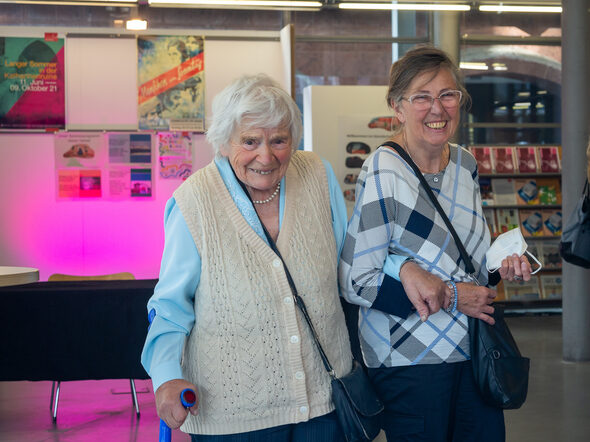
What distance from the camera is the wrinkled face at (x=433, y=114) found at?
2.15 metres

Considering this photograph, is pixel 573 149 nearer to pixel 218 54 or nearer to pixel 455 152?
pixel 218 54

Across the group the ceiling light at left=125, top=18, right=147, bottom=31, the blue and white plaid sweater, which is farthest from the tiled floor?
the blue and white plaid sweater

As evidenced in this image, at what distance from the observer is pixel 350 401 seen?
1.98m

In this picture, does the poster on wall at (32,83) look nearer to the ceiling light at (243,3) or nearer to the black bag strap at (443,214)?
the ceiling light at (243,3)

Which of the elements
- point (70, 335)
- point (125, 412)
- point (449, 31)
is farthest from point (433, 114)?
point (449, 31)

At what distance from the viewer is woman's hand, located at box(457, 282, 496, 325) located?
2.10 metres

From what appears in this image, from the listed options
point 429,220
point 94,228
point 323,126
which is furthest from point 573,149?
point 429,220

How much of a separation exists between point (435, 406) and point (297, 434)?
15.4 inches

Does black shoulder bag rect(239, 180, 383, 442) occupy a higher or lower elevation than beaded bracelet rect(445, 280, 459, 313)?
lower

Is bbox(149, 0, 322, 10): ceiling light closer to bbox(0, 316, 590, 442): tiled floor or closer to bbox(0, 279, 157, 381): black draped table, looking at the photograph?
bbox(0, 279, 157, 381): black draped table

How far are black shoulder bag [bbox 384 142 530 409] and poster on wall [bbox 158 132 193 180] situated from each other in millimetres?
4991

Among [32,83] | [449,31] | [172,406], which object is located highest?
[449,31]

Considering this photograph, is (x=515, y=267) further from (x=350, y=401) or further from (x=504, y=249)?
(x=350, y=401)

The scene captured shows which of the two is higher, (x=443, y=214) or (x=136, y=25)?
(x=136, y=25)
